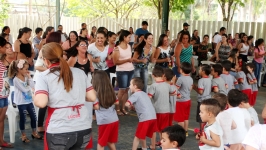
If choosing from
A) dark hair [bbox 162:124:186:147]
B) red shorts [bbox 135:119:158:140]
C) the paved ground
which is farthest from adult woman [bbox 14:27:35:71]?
dark hair [bbox 162:124:186:147]

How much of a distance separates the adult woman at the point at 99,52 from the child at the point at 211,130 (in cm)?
304

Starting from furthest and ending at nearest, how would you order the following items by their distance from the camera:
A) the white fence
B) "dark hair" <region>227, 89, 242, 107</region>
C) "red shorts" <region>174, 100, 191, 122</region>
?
the white fence, "red shorts" <region>174, 100, 191, 122</region>, "dark hair" <region>227, 89, 242, 107</region>

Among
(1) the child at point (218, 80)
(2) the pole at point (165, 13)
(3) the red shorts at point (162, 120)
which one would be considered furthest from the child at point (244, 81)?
(2) the pole at point (165, 13)

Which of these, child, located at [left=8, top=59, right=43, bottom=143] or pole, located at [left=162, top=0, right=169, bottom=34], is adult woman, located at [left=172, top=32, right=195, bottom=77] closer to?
child, located at [left=8, top=59, right=43, bottom=143]

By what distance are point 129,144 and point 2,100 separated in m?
1.90

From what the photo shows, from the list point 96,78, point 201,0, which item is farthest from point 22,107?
Result: point 201,0

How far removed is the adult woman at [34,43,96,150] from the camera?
2.91 meters

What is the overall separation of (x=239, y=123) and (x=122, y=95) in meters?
3.17

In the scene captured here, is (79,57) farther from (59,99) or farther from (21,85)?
(59,99)

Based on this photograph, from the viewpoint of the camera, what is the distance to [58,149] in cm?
295

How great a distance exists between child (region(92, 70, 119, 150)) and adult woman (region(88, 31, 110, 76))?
6.82 ft

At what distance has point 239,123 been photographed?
12.9 ft

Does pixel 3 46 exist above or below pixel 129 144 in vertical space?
above

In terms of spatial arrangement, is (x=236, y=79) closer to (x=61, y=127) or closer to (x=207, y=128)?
(x=207, y=128)
